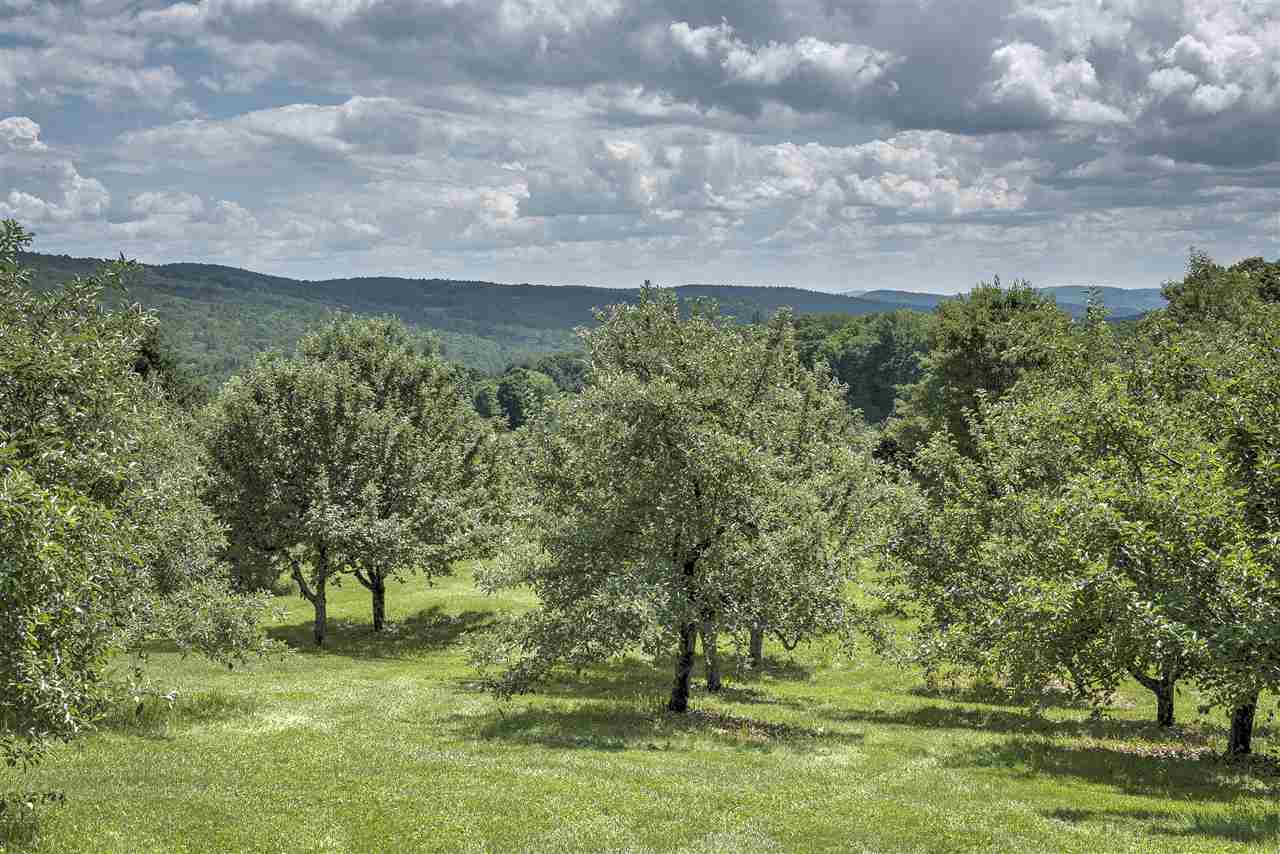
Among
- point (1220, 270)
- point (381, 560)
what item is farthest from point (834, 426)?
point (1220, 270)

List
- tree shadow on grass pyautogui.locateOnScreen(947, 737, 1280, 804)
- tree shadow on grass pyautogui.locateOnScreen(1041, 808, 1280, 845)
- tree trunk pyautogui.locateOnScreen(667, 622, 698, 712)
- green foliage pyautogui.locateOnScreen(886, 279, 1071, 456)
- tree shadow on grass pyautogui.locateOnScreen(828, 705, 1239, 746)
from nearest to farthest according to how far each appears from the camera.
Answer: tree shadow on grass pyautogui.locateOnScreen(1041, 808, 1280, 845) → tree shadow on grass pyautogui.locateOnScreen(947, 737, 1280, 804) → tree shadow on grass pyautogui.locateOnScreen(828, 705, 1239, 746) → tree trunk pyautogui.locateOnScreen(667, 622, 698, 712) → green foliage pyautogui.locateOnScreen(886, 279, 1071, 456)

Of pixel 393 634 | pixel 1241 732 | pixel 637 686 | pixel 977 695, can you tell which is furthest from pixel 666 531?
pixel 393 634

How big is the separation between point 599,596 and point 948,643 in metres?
11.1

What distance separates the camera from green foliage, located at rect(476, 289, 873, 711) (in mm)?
27672

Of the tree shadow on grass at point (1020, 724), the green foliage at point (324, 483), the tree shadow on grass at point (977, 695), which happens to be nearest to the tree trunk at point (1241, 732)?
→ the tree shadow on grass at point (1020, 724)

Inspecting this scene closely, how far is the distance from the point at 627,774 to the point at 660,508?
8422 mm

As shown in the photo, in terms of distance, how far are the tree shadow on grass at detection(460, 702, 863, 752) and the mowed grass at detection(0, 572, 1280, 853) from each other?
Answer: 0.12 meters

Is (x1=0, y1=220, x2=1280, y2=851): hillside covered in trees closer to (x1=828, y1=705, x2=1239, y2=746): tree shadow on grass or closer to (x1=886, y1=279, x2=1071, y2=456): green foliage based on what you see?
(x1=828, y1=705, x2=1239, y2=746): tree shadow on grass

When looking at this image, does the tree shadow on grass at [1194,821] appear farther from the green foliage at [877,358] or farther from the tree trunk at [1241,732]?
the green foliage at [877,358]

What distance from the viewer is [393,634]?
52.1 meters

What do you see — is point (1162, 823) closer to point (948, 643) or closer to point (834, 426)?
point (948, 643)

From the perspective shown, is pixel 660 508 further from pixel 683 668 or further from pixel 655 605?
pixel 683 668

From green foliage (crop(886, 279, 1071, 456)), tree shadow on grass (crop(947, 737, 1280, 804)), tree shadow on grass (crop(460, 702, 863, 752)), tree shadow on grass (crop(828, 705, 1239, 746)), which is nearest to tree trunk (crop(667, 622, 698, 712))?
tree shadow on grass (crop(460, 702, 863, 752))

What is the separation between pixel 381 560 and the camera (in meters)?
44.3
